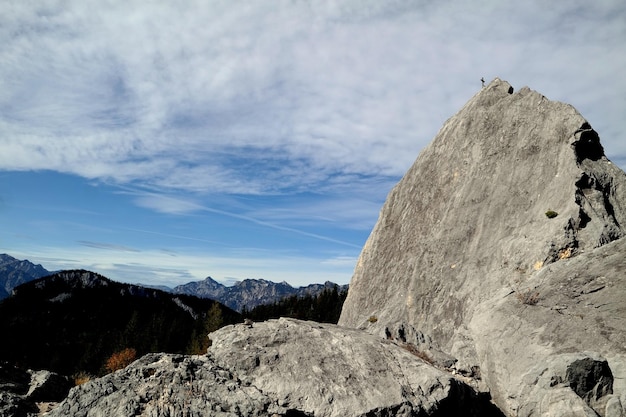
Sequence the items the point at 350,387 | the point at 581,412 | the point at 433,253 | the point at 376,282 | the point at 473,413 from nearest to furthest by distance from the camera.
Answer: the point at 581,412 < the point at 350,387 < the point at 473,413 < the point at 433,253 < the point at 376,282

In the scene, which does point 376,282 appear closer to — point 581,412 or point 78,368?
point 581,412

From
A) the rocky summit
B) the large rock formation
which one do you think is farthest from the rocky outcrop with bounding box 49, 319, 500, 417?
the large rock formation

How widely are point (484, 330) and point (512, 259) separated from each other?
1089cm

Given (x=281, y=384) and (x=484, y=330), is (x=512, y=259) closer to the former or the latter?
(x=484, y=330)

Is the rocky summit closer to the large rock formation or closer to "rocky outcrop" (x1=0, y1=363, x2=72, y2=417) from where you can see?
the large rock formation

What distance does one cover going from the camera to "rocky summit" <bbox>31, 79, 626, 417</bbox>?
11195 millimetres

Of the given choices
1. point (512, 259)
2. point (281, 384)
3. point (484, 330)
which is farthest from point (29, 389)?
point (512, 259)

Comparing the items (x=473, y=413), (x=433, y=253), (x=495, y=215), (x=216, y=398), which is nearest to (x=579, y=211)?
(x=495, y=215)

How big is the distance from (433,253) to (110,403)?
91.3 ft

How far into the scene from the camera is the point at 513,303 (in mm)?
17188

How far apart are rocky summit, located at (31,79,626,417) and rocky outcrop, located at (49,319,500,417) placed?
0.04 m

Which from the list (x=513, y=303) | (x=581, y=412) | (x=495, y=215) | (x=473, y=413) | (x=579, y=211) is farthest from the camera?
(x=495, y=215)

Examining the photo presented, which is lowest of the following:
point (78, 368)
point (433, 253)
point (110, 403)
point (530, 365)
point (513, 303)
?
point (78, 368)

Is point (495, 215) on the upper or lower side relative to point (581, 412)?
upper
